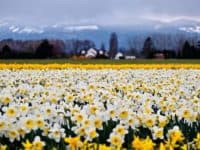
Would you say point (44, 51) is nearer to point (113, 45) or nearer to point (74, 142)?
point (113, 45)

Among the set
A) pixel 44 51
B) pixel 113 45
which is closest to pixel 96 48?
pixel 113 45

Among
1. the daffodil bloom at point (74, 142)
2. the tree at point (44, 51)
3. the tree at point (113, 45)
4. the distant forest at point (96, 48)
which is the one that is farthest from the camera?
the tree at point (113, 45)

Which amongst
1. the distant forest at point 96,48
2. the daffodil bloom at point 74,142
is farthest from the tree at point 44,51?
the daffodil bloom at point 74,142

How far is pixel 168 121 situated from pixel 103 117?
0.89 m

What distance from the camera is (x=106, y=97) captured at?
23.0 ft

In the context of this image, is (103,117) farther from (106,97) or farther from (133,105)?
(106,97)

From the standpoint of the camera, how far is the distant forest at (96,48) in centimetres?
6053

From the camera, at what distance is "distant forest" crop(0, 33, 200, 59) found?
6053cm

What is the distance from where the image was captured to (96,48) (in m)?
82.6

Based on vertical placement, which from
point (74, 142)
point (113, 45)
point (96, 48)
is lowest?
point (74, 142)

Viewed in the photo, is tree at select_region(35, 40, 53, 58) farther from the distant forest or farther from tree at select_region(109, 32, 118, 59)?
tree at select_region(109, 32, 118, 59)

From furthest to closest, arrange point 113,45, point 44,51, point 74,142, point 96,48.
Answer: point 113,45
point 96,48
point 44,51
point 74,142

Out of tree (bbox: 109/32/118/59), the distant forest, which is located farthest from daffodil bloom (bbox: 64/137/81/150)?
tree (bbox: 109/32/118/59)

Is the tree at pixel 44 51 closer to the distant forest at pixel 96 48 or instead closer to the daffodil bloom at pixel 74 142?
the distant forest at pixel 96 48
